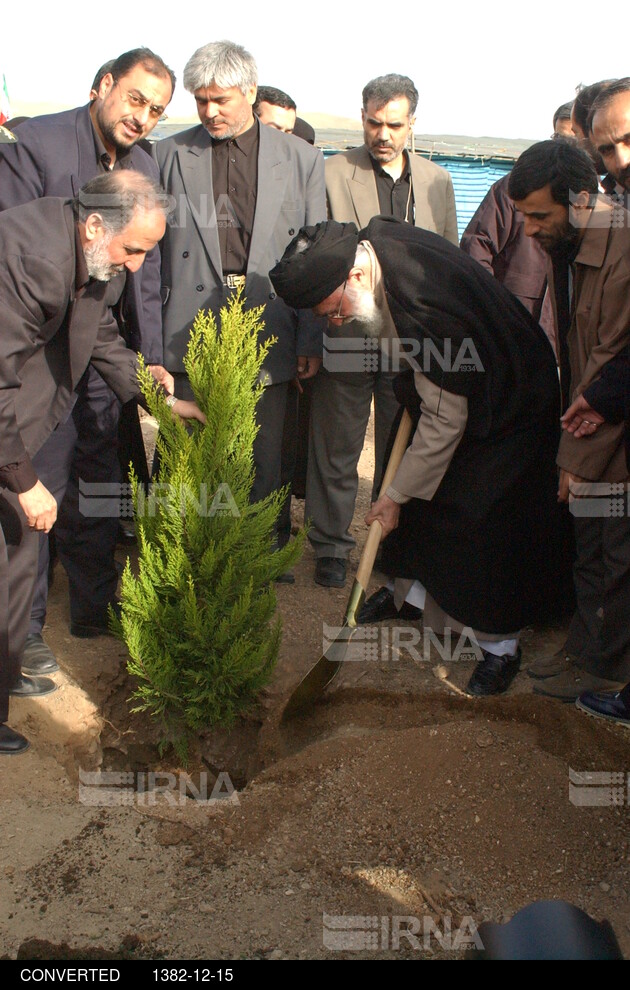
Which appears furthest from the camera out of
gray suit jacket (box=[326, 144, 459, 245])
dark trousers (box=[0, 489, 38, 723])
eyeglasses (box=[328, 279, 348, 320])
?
gray suit jacket (box=[326, 144, 459, 245])

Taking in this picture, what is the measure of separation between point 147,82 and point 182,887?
3.17 meters

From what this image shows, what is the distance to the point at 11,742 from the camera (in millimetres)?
3426

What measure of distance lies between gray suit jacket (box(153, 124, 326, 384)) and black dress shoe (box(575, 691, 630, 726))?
199 centimetres

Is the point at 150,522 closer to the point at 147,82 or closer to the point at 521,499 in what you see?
the point at 521,499

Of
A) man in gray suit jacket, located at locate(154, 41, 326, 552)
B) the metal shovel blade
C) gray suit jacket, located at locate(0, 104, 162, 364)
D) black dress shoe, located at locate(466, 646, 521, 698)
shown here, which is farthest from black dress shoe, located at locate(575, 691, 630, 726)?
gray suit jacket, located at locate(0, 104, 162, 364)

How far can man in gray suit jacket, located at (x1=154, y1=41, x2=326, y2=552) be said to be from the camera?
4207 millimetres

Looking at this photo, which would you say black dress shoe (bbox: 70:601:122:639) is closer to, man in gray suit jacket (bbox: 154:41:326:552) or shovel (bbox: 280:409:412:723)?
shovel (bbox: 280:409:412:723)

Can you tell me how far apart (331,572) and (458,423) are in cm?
147

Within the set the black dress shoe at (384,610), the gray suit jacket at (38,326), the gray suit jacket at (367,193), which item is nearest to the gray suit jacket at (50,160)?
the gray suit jacket at (38,326)

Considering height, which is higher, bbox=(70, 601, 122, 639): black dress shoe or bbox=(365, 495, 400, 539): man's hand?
bbox=(365, 495, 400, 539): man's hand

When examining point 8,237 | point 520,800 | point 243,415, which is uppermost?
point 8,237

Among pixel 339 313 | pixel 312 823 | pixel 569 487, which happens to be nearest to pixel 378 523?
pixel 569 487

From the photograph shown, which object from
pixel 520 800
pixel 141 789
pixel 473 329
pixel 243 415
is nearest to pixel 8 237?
pixel 243 415

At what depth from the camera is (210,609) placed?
3.42 metres
